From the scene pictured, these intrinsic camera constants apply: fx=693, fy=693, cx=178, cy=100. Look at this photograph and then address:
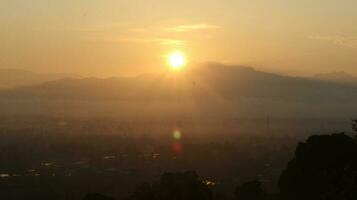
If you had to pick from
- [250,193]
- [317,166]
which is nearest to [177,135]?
[250,193]

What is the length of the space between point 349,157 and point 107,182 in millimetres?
45474

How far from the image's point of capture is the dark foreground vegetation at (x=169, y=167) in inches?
1019

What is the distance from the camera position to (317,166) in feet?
84.3

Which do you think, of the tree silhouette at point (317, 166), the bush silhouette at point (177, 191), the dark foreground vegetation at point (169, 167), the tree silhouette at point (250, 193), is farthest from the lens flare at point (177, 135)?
the tree silhouette at point (317, 166)

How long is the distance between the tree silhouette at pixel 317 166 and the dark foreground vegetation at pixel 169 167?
0.12 feet

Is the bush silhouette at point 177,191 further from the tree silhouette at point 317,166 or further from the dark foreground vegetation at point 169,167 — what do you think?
the tree silhouette at point 317,166

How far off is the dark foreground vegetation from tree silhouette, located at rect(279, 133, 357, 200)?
0.04 meters

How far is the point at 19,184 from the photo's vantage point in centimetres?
6862

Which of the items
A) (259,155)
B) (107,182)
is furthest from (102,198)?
(259,155)

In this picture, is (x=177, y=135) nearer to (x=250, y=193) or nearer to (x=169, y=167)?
(x=169, y=167)

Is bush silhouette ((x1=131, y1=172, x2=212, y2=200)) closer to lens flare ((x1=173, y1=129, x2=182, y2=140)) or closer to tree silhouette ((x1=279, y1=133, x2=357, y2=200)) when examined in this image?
tree silhouette ((x1=279, y1=133, x2=357, y2=200))

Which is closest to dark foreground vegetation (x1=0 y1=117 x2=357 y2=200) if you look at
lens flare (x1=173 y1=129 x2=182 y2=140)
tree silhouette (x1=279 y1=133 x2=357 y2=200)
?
tree silhouette (x1=279 y1=133 x2=357 y2=200)

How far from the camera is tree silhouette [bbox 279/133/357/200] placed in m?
24.6

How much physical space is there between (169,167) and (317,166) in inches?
2236
